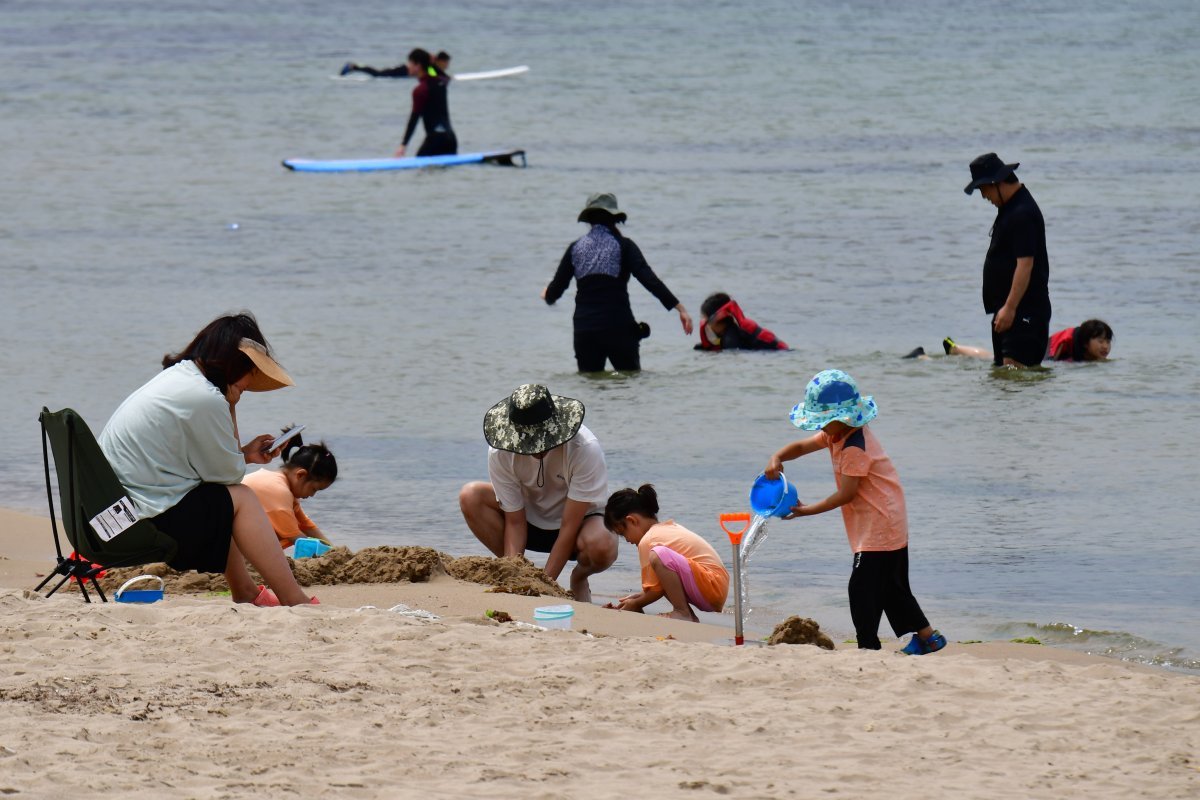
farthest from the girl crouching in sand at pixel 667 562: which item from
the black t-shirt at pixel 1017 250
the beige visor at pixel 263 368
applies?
the black t-shirt at pixel 1017 250

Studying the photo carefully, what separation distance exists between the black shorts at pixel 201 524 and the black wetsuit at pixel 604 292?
5.77 m

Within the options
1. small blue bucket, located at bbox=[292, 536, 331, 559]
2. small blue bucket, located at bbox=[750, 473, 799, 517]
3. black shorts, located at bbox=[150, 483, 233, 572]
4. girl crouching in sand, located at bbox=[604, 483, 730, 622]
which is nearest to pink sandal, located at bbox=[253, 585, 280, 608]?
black shorts, located at bbox=[150, 483, 233, 572]

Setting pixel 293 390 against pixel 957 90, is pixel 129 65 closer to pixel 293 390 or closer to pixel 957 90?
pixel 957 90

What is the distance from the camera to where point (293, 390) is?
12.8 metres

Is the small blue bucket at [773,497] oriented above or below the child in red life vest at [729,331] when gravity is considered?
below

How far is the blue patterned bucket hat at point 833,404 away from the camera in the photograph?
6113 mm

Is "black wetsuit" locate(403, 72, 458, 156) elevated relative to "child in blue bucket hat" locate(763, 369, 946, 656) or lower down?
elevated

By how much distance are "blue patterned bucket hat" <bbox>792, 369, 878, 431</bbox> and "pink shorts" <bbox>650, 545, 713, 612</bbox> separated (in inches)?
40.3

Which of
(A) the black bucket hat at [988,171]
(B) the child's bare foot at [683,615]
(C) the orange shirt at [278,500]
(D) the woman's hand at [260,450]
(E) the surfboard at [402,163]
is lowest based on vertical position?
(B) the child's bare foot at [683,615]

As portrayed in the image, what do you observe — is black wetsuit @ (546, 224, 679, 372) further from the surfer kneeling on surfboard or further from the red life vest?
the surfer kneeling on surfboard

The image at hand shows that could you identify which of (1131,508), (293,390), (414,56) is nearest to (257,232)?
(414,56)

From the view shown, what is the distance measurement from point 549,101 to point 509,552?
101 ft

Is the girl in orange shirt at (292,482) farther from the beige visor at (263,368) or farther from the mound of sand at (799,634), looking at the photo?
the mound of sand at (799,634)

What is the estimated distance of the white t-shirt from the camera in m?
7.42
